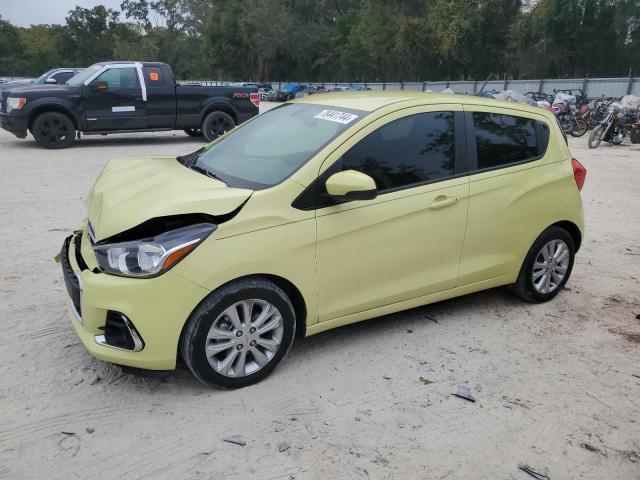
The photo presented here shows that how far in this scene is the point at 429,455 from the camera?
9.24 ft

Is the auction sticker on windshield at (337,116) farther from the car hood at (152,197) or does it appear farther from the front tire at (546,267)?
the front tire at (546,267)

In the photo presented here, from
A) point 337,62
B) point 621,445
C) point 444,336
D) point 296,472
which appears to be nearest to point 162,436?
point 296,472

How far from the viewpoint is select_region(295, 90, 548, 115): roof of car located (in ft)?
12.6

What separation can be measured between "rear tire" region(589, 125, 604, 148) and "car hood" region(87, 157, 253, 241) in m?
14.7

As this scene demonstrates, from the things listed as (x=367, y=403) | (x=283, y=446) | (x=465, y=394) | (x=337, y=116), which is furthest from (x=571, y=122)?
(x=283, y=446)

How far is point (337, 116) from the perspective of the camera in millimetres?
3781

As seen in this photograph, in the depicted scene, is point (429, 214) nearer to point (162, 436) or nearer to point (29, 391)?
point (162, 436)

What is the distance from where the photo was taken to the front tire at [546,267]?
446cm

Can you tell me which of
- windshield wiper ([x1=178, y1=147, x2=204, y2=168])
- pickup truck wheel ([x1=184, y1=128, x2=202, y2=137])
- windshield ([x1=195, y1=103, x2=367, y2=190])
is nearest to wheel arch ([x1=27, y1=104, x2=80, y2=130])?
pickup truck wheel ([x1=184, y1=128, x2=202, y2=137])

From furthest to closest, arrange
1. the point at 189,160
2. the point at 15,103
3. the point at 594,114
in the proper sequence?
the point at 594,114
the point at 15,103
the point at 189,160

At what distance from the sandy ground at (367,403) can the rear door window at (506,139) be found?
1.23 meters

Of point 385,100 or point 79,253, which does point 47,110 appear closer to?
point 79,253

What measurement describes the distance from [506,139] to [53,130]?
1106 cm

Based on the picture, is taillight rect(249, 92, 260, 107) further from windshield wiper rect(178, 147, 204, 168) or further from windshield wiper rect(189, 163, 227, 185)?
windshield wiper rect(189, 163, 227, 185)
